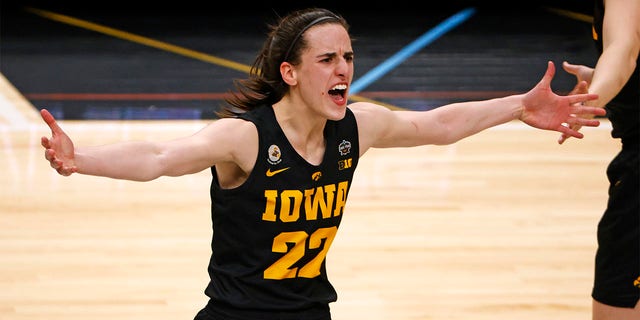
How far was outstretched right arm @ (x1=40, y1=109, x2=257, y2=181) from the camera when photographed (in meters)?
2.76

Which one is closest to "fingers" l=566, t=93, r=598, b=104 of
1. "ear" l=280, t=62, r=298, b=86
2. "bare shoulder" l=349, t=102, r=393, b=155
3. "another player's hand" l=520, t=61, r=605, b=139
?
"another player's hand" l=520, t=61, r=605, b=139

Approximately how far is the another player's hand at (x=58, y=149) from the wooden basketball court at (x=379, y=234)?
85.1 inches

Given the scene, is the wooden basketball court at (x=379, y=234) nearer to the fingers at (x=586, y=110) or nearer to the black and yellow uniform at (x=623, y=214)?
the black and yellow uniform at (x=623, y=214)

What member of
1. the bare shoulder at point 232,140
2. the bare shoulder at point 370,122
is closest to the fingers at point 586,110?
the bare shoulder at point 370,122

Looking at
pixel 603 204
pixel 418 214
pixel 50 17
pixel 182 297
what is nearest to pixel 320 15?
pixel 182 297

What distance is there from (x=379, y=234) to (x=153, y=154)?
120 inches

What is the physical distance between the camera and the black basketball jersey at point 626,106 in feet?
12.0

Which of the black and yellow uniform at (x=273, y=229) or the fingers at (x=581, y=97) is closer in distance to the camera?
the black and yellow uniform at (x=273, y=229)

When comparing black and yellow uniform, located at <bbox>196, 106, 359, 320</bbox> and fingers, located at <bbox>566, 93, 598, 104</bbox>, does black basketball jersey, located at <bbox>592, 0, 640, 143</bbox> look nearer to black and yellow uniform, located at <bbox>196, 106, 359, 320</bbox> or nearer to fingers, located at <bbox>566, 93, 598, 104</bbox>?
fingers, located at <bbox>566, 93, 598, 104</bbox>

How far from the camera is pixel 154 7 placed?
10781 millimetres

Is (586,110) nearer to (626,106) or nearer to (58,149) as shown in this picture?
(626,106)

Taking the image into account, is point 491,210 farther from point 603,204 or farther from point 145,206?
point 145,206

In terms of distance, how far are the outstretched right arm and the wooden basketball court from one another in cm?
189

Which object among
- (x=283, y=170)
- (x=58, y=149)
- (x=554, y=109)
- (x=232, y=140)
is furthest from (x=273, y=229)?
(x=554, y=109)
